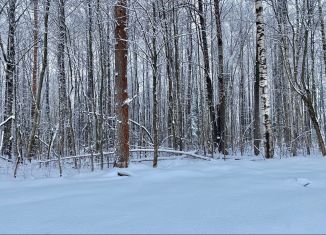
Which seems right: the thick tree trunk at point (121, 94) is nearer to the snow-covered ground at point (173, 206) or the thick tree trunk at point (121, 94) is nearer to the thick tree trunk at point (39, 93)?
the snow-covered ground at point (173, 206)

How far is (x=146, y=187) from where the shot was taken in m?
4.41

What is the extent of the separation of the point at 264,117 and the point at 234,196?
594 cm

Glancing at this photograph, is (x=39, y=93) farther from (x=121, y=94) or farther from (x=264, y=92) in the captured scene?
(x=264, y=92)

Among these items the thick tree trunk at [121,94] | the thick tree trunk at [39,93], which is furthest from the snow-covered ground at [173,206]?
the thick tree trunk at [39,93]

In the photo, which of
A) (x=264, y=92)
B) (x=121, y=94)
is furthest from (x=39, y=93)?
(x=264, y=92)

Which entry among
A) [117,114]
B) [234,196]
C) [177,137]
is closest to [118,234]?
[234,196]

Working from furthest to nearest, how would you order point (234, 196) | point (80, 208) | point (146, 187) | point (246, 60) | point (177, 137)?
point (246, 60) < point (177, 137) < point (146, 187) < point (234, 196) < point (80, 208)

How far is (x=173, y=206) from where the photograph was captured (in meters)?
3.33

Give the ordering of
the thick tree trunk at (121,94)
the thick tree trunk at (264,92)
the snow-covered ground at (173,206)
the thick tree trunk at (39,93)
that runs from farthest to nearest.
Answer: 1. the thick tree trunk at (39,93)
2. the thick tree trunk at (264,92)
3. the thick tree trunk at (121,94)
4. the snow-covered ground at (173,206)

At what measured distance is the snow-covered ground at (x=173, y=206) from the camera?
267 cm

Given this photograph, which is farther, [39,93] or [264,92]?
[39,93]

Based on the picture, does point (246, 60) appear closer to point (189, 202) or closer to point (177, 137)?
point (177, 137)

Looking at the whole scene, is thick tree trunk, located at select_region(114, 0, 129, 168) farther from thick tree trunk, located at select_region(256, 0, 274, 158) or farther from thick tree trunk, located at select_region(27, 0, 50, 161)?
thick tree trunk, located at select_region(27, 0, 50, 161)

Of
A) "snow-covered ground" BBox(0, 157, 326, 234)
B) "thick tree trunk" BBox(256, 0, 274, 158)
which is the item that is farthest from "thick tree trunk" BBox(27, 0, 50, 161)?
A: "snow-covered ground" BBox(0, 157, 326, 234)
